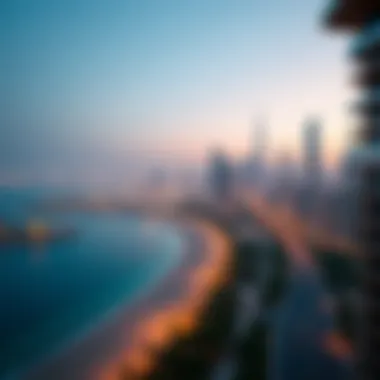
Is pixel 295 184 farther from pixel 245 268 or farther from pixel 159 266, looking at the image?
pixel 159 266

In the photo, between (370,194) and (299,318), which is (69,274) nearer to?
(299,318)

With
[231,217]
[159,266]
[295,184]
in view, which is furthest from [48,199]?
[295,184]

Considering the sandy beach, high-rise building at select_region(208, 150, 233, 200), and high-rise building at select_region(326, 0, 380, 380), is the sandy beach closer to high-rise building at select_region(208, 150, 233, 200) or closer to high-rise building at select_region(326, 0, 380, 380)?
high-rise building at select_region(208, 150, 233, 200)

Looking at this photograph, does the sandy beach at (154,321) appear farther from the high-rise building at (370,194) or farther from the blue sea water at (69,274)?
the high-rise building at (370,194)

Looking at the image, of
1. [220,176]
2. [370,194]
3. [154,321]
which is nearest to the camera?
[370,194]

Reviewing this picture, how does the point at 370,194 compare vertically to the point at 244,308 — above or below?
above

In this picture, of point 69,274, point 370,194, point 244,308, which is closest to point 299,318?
point 244,308

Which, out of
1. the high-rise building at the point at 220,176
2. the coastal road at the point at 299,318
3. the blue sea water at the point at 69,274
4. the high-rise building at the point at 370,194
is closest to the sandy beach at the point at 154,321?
the blue sea water at the point at 69,274
